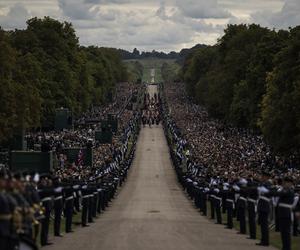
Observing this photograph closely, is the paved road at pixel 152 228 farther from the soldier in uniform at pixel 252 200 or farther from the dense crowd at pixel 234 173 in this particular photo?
the dense crowd at pixel 234 173

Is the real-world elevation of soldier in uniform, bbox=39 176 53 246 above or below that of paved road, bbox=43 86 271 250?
above

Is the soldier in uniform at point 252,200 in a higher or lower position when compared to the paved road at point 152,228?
higher

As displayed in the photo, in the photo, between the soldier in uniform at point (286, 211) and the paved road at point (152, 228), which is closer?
the soldier in uniform at point (286, 211)

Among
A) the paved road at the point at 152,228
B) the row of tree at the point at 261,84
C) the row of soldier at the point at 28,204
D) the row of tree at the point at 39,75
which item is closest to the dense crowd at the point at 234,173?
the paved road at the point at 152,228

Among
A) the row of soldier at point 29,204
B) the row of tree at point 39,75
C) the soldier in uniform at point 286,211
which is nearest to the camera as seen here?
the row of soldier at point 29,204

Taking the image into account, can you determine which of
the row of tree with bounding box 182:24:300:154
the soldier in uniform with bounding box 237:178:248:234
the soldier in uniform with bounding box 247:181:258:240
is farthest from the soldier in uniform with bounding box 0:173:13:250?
the row of tree with bounding box 182:24:300:154

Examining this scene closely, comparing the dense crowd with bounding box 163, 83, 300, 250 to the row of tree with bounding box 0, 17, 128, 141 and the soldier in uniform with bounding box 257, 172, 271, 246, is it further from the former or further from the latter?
the row of tree with bounding box 0, 17, 128, 141

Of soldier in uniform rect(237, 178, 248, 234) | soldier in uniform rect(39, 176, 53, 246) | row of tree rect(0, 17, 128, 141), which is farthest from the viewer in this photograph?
row of tree rect(0, 17, 128, 141)

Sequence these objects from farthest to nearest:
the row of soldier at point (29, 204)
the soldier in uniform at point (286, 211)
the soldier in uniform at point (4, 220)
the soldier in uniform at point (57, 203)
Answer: the soldier in uniform at point (57, 203)
the soldier in uniform at point (286, 211)
the row of soldier at point (29, 204)
the soldier in uniform at point (4, 220)
